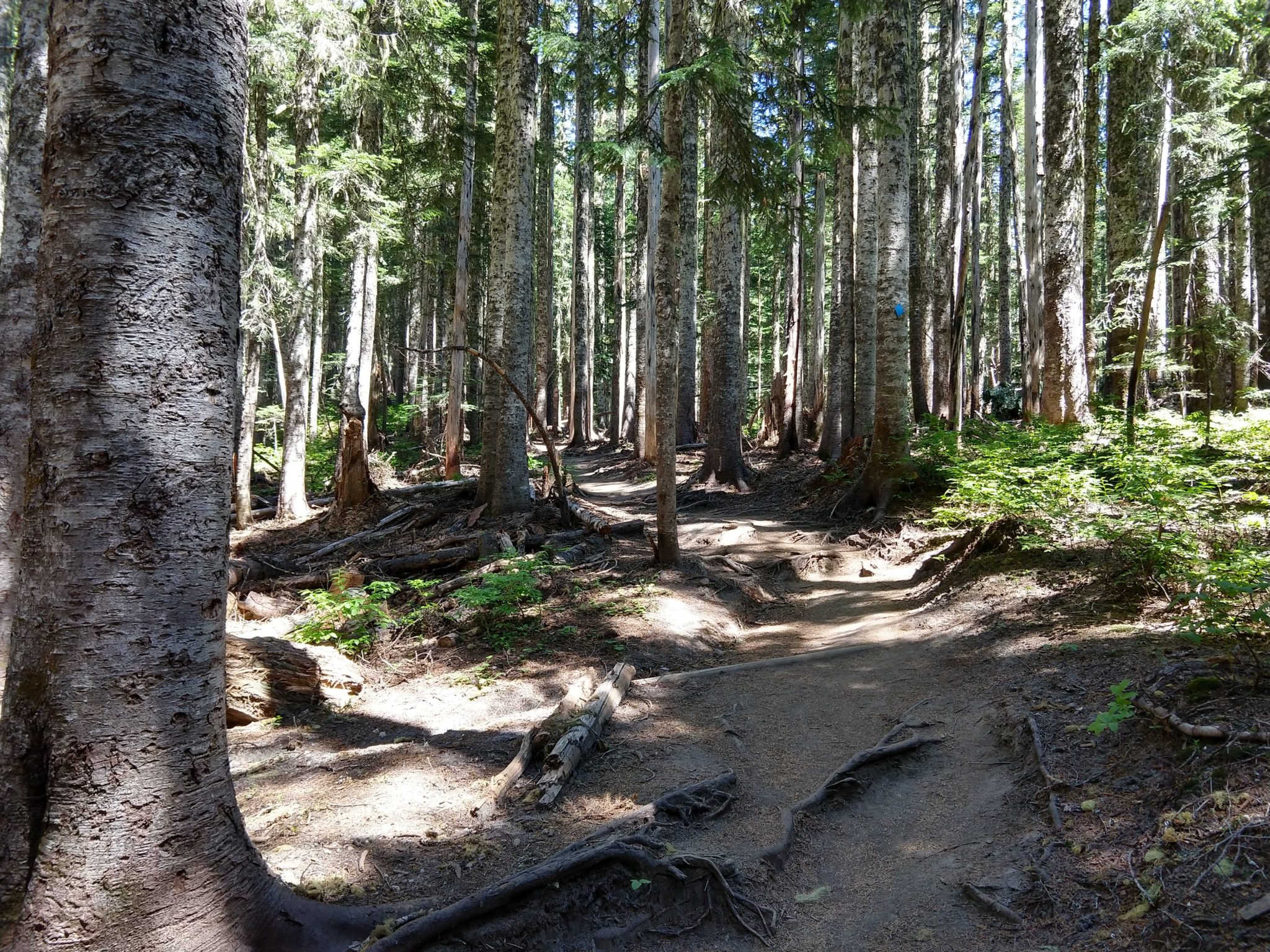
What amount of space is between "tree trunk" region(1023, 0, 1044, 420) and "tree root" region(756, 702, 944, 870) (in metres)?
11.6

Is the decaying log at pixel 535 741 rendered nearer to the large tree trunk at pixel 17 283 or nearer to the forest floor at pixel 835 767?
the forest floor at pixel 835 767

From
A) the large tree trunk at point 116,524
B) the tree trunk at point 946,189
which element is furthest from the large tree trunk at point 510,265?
the tree trunk at point 946,189

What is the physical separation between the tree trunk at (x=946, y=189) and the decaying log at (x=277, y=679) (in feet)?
42.5

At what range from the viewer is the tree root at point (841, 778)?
3812 mm

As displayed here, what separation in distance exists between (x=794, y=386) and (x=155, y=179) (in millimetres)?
17489

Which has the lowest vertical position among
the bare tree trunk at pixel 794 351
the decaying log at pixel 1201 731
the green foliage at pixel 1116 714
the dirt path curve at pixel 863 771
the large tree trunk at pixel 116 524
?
the dirt path curve at pixel 863 771

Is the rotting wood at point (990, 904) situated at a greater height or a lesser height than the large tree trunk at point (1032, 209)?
lesser

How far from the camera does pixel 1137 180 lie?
628 inches

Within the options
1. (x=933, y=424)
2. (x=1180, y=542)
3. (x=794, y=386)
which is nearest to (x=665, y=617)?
(x=1180, y=542)

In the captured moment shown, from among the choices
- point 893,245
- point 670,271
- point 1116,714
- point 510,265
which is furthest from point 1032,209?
point 1116,714

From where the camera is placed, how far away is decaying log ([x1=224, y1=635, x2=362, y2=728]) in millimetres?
6234

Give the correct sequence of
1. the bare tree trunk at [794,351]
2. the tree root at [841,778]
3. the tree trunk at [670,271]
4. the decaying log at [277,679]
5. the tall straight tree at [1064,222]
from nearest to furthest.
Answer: the tree root at [841,778]
the decaying log at [277,679]
the tree trunk at [670,271]
the tall straight tree at [1064,222]
the bare tree trunk at [794,351]

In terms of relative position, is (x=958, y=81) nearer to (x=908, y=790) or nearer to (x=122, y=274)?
(x=908, y=790)

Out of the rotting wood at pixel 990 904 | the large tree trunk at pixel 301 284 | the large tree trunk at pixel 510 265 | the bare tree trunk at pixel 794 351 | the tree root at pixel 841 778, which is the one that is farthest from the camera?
the bare tree trunk at pixel 794 351
